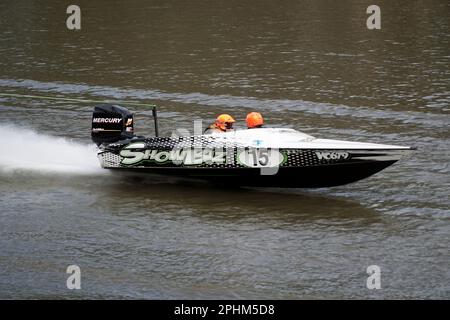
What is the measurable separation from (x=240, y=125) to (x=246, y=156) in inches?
121

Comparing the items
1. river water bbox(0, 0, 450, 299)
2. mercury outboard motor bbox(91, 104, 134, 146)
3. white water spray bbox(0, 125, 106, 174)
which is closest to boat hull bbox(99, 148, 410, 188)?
river water bbox(0, 0, 450, 299)

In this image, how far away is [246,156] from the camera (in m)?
9.75

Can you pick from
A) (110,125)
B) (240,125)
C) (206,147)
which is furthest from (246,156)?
(240,125)

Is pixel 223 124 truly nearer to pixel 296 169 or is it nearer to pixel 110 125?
pixel 296 169

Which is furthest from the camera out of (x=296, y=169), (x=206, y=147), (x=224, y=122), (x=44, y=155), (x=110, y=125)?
(x=44, y=155)

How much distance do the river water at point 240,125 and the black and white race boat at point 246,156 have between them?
233 millimetres

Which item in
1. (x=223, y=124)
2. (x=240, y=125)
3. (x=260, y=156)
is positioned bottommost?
(x=260, y=156)

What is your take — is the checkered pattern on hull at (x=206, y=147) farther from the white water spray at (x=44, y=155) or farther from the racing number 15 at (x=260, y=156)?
the white water spray at (x=44, y=155)

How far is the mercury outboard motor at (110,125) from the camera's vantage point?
1037 cm

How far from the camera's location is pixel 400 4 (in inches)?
862

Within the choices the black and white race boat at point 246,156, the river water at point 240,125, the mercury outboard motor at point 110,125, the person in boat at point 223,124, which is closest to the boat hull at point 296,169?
the black and white race boat at point 246,156

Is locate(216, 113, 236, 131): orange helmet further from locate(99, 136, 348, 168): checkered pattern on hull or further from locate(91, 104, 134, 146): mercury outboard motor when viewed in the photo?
locate(91, 104, 134, 146): mercury outboard motor

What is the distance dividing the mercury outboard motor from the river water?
0.54 metres
